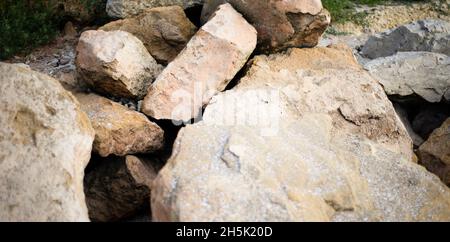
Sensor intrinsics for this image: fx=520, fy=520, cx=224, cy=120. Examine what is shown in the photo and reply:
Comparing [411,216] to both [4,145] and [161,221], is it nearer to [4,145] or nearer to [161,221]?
[161,221]

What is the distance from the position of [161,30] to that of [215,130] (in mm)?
1751

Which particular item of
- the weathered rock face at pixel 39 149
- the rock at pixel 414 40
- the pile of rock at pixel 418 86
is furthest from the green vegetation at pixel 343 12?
the weathered rock face at pixel 39 149

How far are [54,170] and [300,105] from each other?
2.19 metres

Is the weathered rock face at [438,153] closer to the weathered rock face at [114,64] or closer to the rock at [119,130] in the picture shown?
the rock at [119,130]

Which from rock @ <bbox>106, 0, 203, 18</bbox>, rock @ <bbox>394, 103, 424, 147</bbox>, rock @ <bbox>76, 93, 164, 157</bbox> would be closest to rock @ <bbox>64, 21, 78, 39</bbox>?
rock @ <bbox>106, 0, 203, 18</bbox>

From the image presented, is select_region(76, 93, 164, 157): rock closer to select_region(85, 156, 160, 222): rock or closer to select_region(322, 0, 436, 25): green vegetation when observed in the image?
select_region(85, 156, 160, 222): rock

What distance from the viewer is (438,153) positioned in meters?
4.71

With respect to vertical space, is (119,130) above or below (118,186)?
above

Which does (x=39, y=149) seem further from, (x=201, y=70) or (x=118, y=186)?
(x=201, y=70)

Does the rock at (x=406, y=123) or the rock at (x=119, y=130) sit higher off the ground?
the rock at (x=119, y=130)

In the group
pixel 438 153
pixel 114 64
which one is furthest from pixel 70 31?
pixel 438 153

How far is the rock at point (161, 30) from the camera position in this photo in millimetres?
5379

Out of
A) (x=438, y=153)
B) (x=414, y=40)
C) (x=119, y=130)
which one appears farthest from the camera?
(x=414, y=40)

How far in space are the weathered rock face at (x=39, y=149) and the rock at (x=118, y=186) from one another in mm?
761
